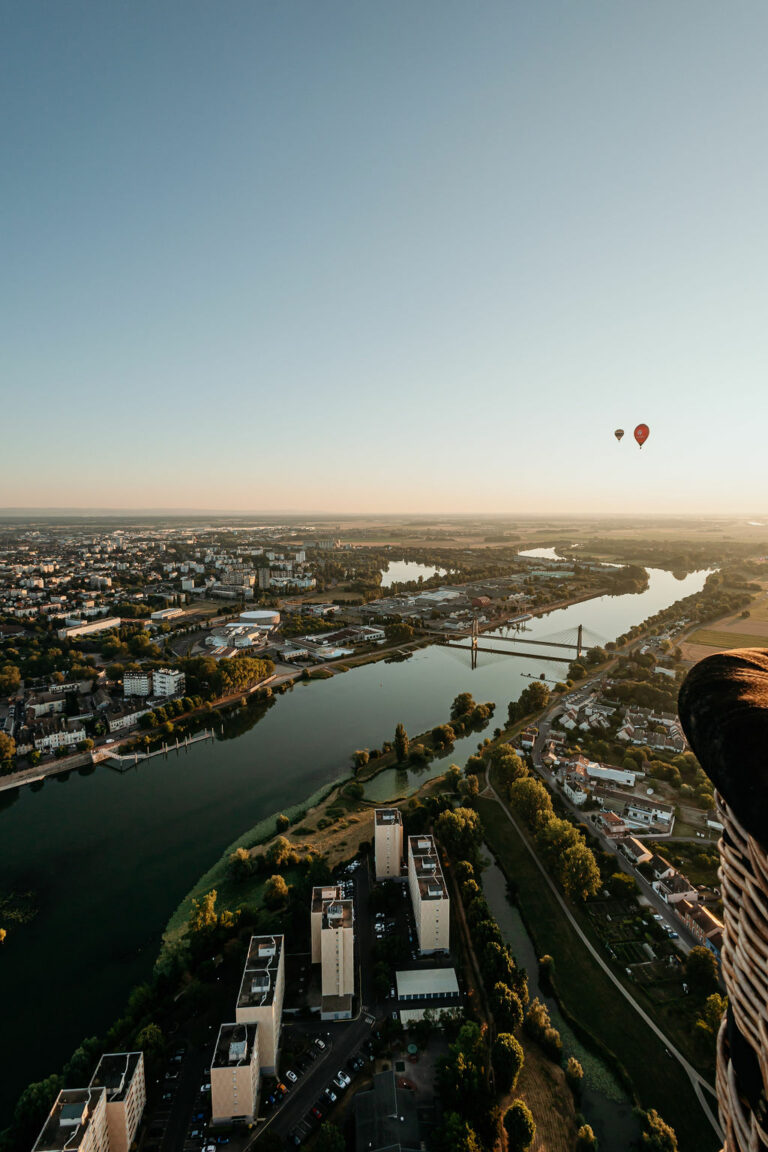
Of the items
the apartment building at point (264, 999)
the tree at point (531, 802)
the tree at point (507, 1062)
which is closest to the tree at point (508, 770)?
the tree at point (531, 802)

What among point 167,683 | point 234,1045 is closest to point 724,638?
point 167,683

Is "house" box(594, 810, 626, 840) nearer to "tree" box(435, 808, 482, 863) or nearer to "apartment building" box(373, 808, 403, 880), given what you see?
"tree" box(435, 808, 482, 863)

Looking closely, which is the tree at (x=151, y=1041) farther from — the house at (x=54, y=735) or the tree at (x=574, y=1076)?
the house at (x=54, y=735)

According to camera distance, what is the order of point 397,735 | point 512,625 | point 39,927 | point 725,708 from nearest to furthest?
point 725,708 < point 39,927 < point 397,735 < point 512,625

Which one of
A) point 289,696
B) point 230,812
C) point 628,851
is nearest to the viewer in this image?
point 628,851

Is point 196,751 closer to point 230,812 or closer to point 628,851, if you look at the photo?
point 230,812

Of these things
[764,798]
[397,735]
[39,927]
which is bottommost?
[39,927]

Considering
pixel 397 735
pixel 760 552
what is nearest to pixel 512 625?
pixel 397 735

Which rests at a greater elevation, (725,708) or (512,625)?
(725,708)
